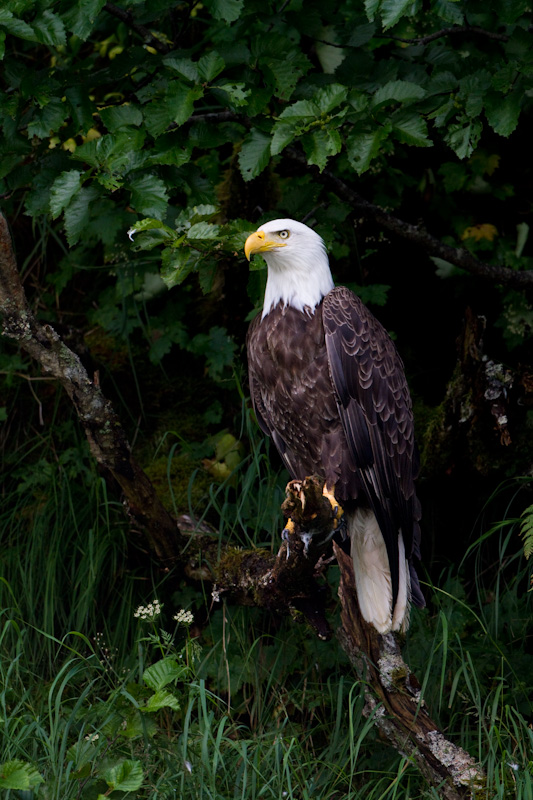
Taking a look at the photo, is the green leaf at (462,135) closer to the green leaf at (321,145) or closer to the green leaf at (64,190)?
the green leaf at (321,145)

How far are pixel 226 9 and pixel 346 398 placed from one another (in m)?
1.40

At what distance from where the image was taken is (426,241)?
12.1ft

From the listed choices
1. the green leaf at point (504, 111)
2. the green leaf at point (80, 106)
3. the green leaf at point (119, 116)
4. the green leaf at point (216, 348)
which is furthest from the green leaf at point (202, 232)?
the green leaf at point (216, 348)

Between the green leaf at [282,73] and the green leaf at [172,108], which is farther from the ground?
the green leaf at [282,73]

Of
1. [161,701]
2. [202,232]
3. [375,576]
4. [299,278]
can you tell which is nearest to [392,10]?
[202,232]

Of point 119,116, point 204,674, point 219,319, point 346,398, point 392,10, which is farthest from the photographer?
point 219,319

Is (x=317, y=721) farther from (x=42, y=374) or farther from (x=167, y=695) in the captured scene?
(x=42, y=374)

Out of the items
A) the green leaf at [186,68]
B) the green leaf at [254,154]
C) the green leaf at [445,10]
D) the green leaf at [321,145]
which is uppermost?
the green leaf at [445,10]

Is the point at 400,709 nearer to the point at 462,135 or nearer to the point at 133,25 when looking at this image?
the point at 462,135

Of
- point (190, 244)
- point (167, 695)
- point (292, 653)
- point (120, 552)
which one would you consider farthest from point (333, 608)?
point (190, 244)

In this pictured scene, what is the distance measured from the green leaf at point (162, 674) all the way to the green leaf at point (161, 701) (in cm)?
2

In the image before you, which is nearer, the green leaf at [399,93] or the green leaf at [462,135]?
the green leaf at [399,93]

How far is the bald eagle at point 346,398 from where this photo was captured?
3.14m

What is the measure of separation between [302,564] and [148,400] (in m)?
2.10
